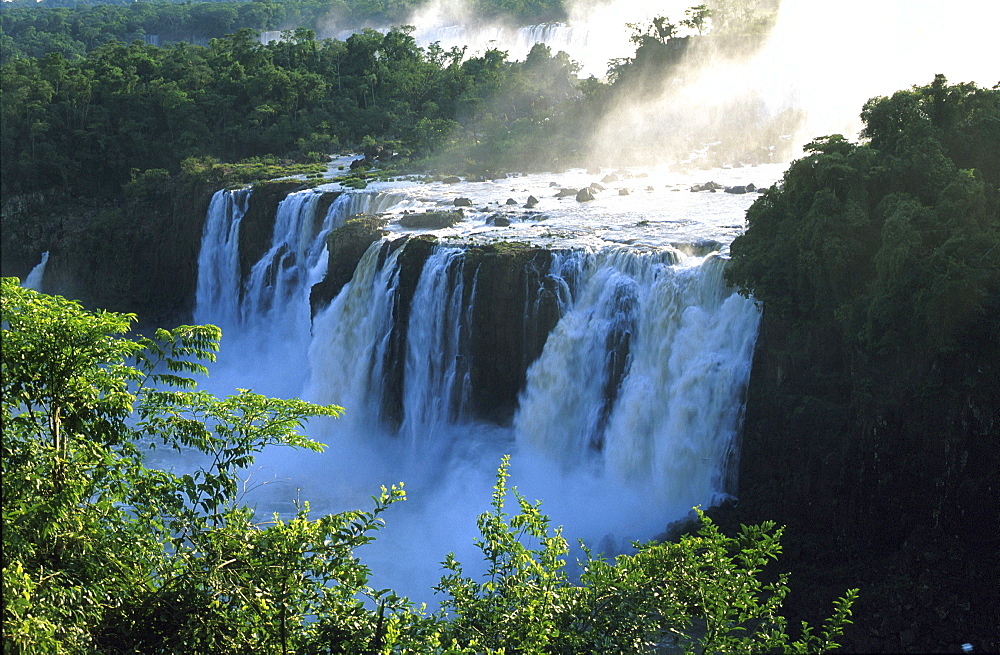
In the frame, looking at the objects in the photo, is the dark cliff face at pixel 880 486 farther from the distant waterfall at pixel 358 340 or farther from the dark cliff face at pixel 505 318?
the distant waterfall at pixel 358 340

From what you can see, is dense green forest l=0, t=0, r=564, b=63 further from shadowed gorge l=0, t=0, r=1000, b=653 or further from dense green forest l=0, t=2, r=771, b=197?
shadowed gorge l=0, t=0, r=1000, b=653

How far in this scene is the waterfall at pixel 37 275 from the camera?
4350cm

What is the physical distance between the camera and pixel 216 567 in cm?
864

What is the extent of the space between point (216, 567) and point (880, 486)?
45.3 feet

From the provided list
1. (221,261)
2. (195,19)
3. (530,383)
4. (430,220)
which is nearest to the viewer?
(530,383)

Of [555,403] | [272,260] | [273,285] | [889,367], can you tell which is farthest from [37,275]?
[889,367]

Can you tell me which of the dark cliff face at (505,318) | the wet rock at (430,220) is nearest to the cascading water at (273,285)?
the wet rock at (430,220)

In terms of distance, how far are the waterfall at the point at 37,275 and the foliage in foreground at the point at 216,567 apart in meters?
37.5

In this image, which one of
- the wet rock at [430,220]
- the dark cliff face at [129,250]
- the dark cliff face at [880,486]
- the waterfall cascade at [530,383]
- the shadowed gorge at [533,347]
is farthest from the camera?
the dark cliff face at [129,250]

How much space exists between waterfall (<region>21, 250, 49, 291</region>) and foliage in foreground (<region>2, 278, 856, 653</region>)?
37.5m

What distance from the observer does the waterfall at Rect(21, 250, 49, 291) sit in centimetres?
4350

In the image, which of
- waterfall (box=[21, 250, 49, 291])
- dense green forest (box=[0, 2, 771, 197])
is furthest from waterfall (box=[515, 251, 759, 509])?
waterfall (box=[21, 250, 49, 291])

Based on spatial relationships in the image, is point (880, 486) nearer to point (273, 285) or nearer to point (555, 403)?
point (555, 403)

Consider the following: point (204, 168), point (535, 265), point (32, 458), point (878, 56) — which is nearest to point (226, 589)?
point (32, 458)
